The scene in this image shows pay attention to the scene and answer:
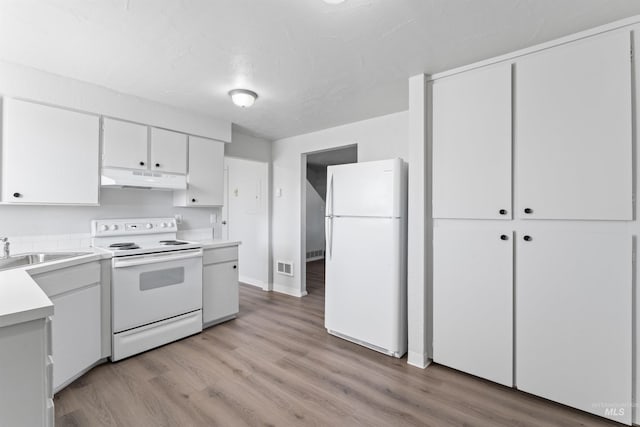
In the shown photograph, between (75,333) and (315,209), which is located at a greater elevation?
(315,209)

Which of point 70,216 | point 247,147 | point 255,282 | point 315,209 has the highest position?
point 247,147

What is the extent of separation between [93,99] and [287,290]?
3154mm

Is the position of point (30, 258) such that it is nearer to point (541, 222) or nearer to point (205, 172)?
point (205, 172)

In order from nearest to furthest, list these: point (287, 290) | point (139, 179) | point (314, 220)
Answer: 1. point (139, 179)
2. point (287, 290)
3. point (314, 220)

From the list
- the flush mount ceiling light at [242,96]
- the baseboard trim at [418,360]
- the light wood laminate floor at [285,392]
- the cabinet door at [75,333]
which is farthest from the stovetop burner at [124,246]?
the baseboard trim at [418,360]

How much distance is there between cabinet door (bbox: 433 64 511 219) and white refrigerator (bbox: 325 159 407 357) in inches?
14.8

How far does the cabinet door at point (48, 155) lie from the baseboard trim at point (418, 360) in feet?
9.71

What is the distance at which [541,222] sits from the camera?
6.41 ft

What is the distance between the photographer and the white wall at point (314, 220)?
747cm

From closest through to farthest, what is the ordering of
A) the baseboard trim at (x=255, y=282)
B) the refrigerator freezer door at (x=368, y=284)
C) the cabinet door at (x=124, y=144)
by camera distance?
the refrigerator freezer door at (x=368, y=284)
the cabinet door at (x=124, y=144)
the baseboard trim at (x=255, y=282)

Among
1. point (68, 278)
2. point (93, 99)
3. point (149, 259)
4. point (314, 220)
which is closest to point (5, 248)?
point (68, 278)

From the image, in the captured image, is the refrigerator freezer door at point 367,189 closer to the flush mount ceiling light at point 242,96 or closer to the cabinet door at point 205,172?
the flush mount ceiling light at point 242,96

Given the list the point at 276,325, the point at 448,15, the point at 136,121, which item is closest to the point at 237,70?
the point at 136,121

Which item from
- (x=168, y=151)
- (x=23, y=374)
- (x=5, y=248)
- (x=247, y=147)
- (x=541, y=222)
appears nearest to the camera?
(x=23, y=374)
